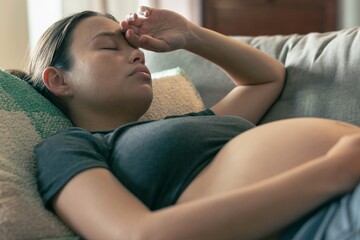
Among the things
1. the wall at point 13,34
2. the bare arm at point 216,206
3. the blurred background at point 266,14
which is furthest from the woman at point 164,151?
the blurred background at point 266,14

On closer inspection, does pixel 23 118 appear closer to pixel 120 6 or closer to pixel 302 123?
pixel 302 123

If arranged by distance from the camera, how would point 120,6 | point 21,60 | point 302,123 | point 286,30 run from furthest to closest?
point 286,30 → point 120,6 → point 21,60 → point 302,123

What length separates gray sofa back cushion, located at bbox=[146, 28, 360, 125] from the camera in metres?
1.40

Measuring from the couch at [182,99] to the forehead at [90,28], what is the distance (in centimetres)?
16

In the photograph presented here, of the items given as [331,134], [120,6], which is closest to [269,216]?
[331,134]

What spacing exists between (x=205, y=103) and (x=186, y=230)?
780 millimetres

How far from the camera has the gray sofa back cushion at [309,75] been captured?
140cm

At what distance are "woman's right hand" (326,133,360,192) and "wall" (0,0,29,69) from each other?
57.5 inches

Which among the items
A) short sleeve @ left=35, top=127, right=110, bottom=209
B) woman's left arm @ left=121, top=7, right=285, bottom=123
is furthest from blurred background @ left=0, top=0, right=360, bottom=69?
short sleeve @ left=35, top=127, right=110, bottom=209

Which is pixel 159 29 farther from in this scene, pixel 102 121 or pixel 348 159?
pixel 348 159

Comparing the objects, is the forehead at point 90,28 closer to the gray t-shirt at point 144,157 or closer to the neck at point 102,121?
the neck at point 102,121

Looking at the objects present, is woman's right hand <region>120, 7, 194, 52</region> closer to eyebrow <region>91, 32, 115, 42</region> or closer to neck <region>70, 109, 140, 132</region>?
eyebrow <region>91, 32, 115, 42</region>

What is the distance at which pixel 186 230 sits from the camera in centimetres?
87

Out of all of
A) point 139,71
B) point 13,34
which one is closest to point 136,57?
point 139,71
